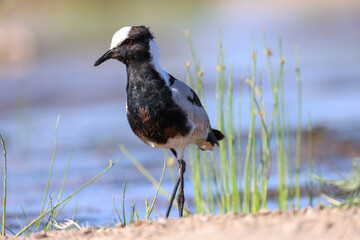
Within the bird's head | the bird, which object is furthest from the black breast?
the bird's head

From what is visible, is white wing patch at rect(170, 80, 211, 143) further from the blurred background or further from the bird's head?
the blurred background

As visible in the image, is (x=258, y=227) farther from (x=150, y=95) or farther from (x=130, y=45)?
(x=130, y=45)

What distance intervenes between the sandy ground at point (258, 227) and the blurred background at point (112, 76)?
2005 millimetres

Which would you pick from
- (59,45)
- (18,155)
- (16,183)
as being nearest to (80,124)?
(18,155)

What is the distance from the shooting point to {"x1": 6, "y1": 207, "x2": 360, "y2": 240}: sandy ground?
11.5ft

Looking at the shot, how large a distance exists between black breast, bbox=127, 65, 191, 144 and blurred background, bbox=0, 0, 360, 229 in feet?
2.91

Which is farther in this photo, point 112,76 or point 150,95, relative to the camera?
point 112,76

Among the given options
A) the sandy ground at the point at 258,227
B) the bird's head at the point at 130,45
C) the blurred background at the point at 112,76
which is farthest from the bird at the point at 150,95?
the sandy ground at the point at 258,227

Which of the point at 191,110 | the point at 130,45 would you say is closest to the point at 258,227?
the point at 191,110

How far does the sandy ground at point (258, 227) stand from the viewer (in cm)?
351

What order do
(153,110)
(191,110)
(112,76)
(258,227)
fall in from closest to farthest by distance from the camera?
1. (258,227)
2. (153,110)
3. (191,110)
4. (112,76)

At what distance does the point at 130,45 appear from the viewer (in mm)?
5145

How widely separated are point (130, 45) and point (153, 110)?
504 mm

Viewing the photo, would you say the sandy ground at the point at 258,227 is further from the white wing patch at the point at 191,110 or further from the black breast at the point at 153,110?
the white wing patch at the point at 191,110
